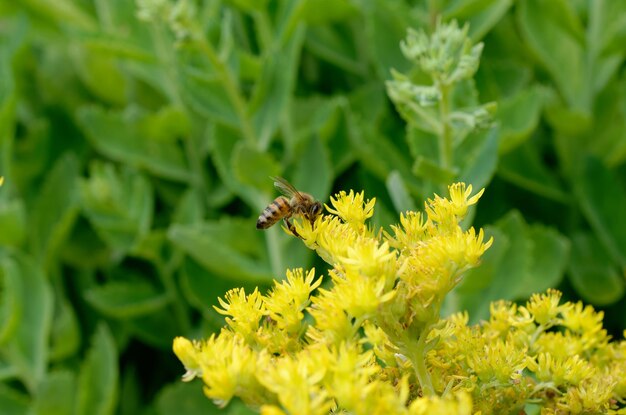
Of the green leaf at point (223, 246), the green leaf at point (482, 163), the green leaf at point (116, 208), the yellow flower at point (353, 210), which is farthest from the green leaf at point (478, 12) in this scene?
the yellow flower at point (353, 210)

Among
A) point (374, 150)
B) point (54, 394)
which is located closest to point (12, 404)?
point (54, 394)

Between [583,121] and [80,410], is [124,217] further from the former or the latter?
[583,121]

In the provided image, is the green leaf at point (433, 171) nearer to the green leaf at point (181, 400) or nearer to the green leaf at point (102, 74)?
the green leaf at point (181, 400)

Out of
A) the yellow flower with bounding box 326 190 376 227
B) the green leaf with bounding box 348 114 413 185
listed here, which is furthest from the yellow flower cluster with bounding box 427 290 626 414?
the green leaf with bounding box 348 114 413 185

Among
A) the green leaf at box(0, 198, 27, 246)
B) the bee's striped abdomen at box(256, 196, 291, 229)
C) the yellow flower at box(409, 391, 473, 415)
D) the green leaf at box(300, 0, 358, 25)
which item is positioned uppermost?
the yellow flower at box(409, 391, 473, 415)

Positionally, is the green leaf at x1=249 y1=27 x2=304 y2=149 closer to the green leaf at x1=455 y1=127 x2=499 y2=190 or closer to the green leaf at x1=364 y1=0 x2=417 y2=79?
the green leaf at x1=364 y1=0 x2=417 y2=79

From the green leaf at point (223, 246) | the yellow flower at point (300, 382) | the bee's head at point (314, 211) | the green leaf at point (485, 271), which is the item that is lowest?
the green leaf at point (223, 246)

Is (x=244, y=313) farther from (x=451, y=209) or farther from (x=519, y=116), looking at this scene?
(x=519, y=116)
